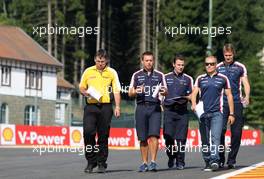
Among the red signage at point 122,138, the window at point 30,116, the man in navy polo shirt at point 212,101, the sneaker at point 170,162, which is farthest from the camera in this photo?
the window at point 30,116

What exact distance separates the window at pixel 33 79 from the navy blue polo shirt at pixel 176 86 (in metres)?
50.0

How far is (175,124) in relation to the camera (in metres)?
15.1

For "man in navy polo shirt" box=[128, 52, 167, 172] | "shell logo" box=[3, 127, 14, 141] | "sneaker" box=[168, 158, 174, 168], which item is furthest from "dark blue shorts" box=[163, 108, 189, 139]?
"shell logo" box=[3, 127, 14, 141]

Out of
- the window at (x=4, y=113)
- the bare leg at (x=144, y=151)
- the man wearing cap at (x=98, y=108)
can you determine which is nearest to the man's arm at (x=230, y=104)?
the bare leg at (x=144, y=151)

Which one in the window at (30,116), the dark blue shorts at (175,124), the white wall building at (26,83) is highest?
the white wall building at (26,83)

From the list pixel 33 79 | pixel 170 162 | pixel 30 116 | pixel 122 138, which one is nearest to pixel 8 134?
pixel 122 138

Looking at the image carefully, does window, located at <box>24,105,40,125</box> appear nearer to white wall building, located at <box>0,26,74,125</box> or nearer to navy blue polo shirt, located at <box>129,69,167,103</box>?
white wall building, located at <box>0,26,74,125</box>

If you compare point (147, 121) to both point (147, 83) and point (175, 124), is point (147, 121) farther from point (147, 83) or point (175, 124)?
point (175, 124)

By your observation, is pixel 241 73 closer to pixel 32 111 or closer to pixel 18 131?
pixel 18 131

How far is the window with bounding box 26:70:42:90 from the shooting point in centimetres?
6494

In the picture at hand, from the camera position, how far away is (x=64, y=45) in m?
82.2

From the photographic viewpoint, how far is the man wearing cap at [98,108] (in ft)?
47.1

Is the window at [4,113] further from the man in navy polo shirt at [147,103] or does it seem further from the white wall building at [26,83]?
the man in navy polo shirt at [147,103]

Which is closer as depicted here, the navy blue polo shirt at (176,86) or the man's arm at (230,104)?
the man's arm at (230,104)
